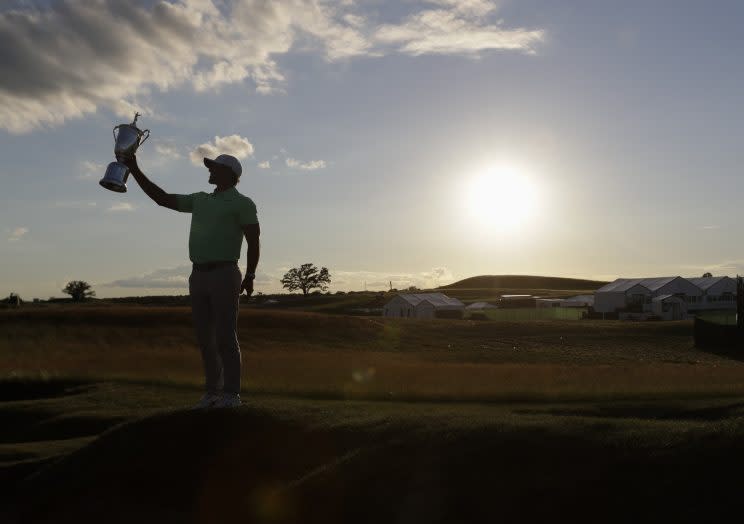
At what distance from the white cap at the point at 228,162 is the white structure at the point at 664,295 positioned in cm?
8776

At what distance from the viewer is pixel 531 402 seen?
61.7 ft

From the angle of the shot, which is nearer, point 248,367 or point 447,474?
point 447,474

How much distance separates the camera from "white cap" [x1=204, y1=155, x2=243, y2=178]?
1063 cm

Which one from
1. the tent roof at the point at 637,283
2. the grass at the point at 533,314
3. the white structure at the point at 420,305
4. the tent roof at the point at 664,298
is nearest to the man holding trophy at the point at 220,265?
the tent roof at the point at 664,298

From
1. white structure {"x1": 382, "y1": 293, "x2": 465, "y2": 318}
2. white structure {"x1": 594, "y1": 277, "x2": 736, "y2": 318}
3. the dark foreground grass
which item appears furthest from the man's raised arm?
white structure {"x1": 382, "y1": 293, "x2": 465, "y2": 318}

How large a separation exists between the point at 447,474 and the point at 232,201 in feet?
16.8

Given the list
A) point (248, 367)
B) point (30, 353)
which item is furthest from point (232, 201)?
point (30, 353)

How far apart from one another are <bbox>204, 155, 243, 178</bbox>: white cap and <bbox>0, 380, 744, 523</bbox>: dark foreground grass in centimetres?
340

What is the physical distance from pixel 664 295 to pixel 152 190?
90286 mm

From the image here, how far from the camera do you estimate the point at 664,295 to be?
92188 millimetres

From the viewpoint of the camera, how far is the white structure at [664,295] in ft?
304

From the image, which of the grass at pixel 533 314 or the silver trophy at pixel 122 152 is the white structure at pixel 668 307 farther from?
the silver trophy at pixel 122 152

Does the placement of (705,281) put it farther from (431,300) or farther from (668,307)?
(431,300)

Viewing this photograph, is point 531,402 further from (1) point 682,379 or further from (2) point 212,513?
(2) point 212,513
